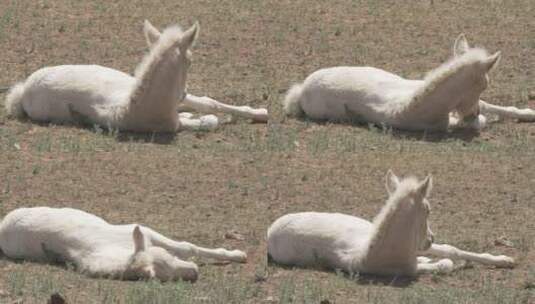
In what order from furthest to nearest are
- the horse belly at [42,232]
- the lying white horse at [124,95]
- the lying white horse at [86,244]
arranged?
the lying white horse at [124,95] → the horse belly at [42,232] → the lying white horse at [86,244]

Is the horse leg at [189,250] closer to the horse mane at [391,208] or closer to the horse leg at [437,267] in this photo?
the horse mane at [391,208]

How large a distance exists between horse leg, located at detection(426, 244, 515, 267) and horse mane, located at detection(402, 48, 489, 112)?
11.8 feet

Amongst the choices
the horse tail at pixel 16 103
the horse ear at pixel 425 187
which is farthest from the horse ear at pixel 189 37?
the horse ear at pixel 425 187

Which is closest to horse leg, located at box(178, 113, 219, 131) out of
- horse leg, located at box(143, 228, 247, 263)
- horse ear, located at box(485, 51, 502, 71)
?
horse ear, located at box(485, 51, 502, 71)

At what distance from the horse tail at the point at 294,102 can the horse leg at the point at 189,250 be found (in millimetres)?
4329

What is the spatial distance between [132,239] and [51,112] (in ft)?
13.2

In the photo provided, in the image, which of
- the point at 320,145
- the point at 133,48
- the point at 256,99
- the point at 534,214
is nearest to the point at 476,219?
the point at 534,214

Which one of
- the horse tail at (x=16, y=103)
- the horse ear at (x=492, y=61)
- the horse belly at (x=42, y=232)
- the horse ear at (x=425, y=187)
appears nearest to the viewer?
the horse ear at (x=425, y=187)

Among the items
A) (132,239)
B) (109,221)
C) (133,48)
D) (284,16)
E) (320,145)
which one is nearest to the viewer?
(132,239)

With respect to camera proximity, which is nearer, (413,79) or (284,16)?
(413,79)

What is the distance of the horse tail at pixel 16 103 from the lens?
16.5 meters

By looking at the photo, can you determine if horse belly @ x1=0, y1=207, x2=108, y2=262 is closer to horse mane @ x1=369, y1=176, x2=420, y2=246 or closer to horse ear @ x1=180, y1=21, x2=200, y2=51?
horse mane @ x1=369, y1=176, x2=420, y2=246

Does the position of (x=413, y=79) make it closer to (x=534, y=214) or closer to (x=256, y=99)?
(x=256, y=99)

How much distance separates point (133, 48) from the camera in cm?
1917
